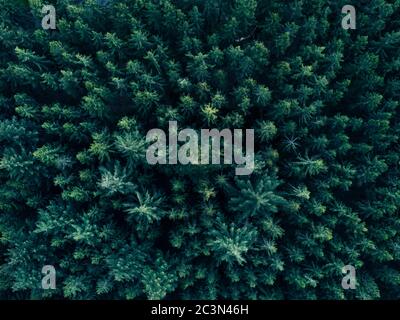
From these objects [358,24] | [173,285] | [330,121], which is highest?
[358,24]

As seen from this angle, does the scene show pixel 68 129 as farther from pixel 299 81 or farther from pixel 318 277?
pixel 318 277

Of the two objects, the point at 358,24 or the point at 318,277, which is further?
the point at 358,24
